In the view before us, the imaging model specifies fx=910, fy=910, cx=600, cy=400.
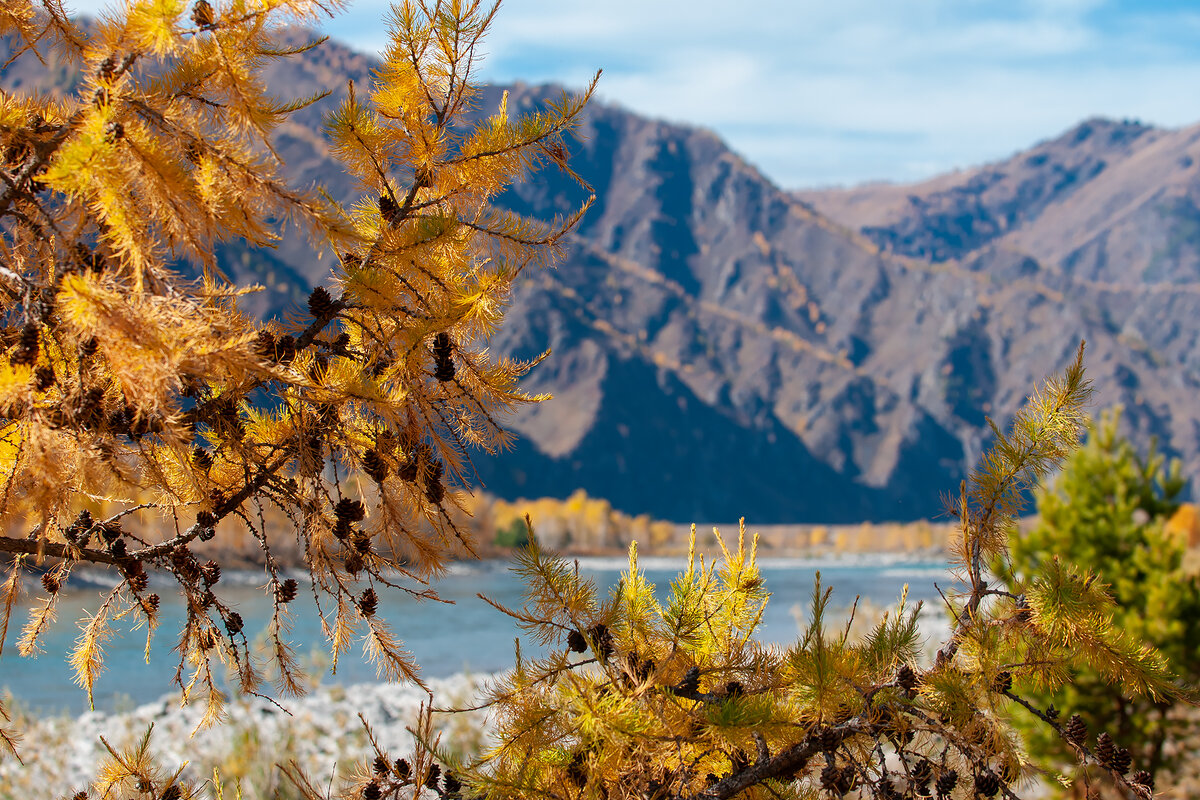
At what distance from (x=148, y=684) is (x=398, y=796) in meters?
17.4

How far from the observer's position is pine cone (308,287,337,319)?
197 centimetres

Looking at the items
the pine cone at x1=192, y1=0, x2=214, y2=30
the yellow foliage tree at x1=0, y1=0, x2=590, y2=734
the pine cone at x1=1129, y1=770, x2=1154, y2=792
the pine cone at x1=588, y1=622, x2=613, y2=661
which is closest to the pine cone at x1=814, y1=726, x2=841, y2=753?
the pine cone at x1=588, y1=622, x2=613, y2=661

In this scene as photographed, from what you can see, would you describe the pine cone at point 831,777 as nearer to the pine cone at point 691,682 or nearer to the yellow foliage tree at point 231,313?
the pine cone at point 691,682

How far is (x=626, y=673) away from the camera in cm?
169

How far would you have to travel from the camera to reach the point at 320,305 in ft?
6.49

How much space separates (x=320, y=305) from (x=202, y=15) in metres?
0.60

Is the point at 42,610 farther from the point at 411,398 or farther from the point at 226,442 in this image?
the point at 411,398

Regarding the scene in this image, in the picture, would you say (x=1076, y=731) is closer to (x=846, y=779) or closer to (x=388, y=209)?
(x=846, y=779)

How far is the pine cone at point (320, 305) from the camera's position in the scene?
197 centimetres

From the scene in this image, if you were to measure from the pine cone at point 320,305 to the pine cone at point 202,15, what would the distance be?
0.55 m

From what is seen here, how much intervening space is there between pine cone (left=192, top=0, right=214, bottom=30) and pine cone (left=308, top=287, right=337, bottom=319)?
1.82 ft

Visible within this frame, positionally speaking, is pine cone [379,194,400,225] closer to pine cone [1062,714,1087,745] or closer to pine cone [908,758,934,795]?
pine cone [908,758,934,795]

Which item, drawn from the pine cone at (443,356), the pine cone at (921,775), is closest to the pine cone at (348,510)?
the pine cone at (443,356)

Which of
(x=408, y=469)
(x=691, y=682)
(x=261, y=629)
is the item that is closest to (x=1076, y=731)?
(x=691, y=682)
